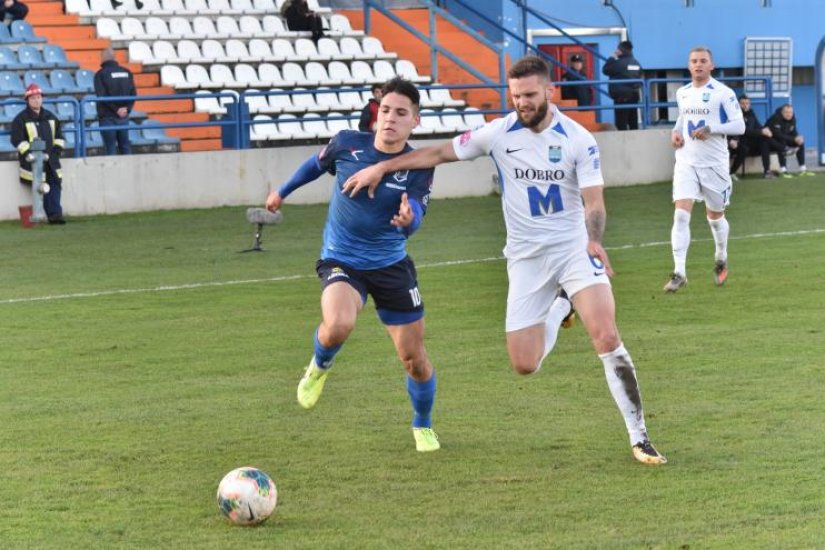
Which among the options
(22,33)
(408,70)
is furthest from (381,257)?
(408,70)

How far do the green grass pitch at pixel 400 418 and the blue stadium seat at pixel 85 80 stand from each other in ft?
34.7

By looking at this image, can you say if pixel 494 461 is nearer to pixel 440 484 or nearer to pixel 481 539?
pixel 440 484

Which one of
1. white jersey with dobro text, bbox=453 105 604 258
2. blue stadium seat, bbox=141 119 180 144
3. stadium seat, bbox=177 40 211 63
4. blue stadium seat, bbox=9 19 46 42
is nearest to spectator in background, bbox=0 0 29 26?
blue stadium seat, bbox=9 19 46 42

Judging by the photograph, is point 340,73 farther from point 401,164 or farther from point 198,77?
point 401,164

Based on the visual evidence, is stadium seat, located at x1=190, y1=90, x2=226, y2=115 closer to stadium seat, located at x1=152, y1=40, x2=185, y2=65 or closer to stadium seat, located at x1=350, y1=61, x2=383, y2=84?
stadium seat, located at x1=152, y1=40, x2=185, y2=65

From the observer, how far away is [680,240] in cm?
1538

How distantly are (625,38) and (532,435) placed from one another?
31.7m

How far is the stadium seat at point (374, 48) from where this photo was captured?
105 ft

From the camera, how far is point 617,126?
3222 cm

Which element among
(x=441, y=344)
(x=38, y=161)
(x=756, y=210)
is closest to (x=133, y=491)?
(x=441, y=344)

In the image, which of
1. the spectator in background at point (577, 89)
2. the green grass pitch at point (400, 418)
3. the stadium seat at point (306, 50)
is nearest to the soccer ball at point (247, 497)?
the green grass pitch at point (400, 418)

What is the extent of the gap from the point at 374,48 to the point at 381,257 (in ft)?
79.4

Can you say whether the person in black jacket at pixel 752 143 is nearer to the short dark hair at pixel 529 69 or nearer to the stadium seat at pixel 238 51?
the stadium seat at pixel 238 51

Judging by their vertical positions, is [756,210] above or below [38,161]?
below
